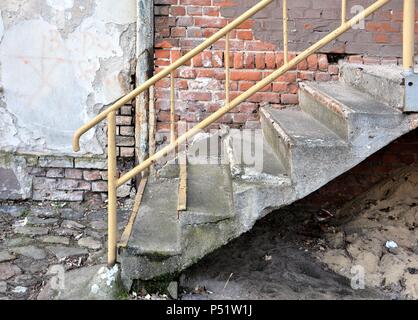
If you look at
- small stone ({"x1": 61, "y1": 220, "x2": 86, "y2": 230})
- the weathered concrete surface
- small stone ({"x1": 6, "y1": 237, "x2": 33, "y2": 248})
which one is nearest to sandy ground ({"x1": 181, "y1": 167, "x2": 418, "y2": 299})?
the weathered concrete surface

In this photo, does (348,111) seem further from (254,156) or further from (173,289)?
(173,289)

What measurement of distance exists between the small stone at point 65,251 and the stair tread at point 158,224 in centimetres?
59

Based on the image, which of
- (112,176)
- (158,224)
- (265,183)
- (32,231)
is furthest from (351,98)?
(32,231)

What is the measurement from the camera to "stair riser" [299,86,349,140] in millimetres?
3287

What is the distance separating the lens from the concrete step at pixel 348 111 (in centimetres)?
318

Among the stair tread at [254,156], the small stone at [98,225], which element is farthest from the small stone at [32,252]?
the stair tread at [254,156]

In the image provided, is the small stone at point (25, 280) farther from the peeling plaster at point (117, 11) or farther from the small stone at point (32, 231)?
the peeling plaster at point (117, 11)

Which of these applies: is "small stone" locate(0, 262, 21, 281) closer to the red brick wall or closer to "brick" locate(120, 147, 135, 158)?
"brick" locate(120, 147, 135, 158)

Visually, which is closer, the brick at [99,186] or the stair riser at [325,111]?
the stair riser at [325,111]

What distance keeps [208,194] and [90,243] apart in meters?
1.08

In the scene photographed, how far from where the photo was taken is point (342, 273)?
12.0 feet

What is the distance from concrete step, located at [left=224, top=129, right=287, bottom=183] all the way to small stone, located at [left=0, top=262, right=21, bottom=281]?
4.93 feet

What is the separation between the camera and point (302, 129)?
3645 mm

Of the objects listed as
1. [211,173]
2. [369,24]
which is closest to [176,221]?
[211,173]
